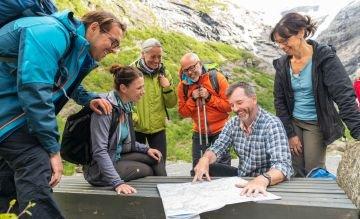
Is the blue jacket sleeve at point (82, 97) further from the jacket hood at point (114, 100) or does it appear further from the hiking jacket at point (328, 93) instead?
the hiking jacket at point (328, 93)

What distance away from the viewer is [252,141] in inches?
175

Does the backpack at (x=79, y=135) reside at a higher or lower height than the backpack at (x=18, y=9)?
lower

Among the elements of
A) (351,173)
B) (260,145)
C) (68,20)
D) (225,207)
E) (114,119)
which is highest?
(68,20)

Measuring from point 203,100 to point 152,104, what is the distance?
63 centimetres

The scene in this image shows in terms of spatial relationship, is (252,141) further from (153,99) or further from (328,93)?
(153,99)

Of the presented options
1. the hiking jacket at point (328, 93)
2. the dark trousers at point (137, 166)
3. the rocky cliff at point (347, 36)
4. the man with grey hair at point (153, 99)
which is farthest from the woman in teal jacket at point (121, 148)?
the rocky cliff at point (347, 36)

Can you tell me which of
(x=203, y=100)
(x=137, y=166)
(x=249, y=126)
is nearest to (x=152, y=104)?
(x=203, y=100)

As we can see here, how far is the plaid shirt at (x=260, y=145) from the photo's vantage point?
4219 millimetres

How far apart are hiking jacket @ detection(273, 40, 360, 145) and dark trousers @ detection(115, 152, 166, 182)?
1428 mm

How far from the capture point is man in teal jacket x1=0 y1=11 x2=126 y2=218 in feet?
10.7

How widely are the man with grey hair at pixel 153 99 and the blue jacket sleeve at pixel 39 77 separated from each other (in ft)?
9.42

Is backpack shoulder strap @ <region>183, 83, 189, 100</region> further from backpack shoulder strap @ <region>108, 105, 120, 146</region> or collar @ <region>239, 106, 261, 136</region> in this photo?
collar @ <region>239, 106, 261, 136</region>

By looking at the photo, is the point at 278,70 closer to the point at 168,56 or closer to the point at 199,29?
the point at 168,56

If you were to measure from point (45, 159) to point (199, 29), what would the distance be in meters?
41.8
